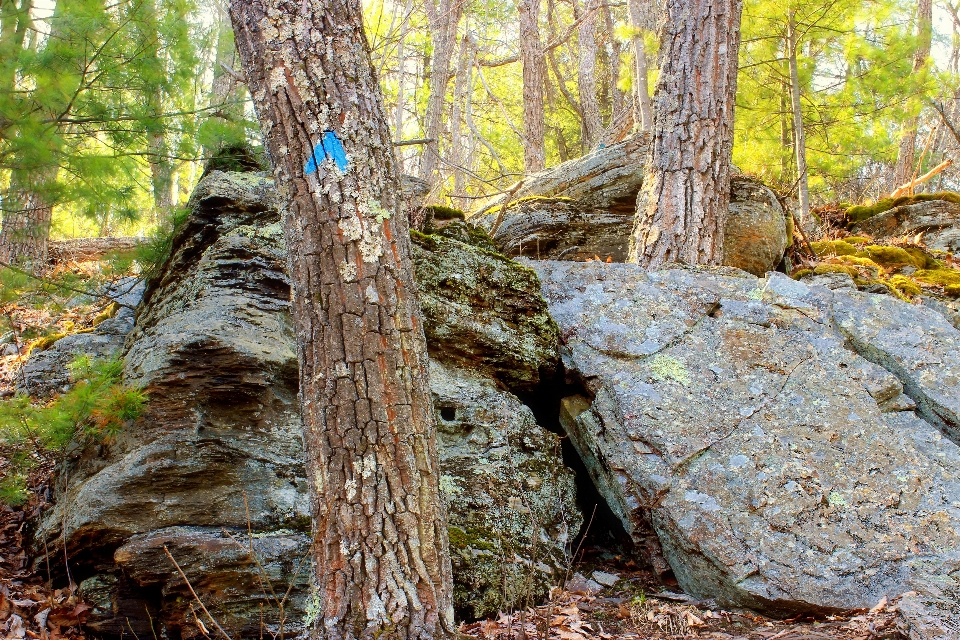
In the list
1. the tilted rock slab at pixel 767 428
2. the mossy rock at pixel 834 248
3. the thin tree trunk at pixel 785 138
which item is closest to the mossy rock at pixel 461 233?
the tilted rock slab at pixel 767 428

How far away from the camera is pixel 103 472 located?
3.57 metres

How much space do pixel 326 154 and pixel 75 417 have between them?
2.38 metres

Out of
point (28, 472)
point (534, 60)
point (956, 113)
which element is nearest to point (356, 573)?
point (28, 472)

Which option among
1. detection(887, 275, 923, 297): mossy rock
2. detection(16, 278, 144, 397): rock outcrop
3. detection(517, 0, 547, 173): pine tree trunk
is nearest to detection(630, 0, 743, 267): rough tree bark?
detection(887, 275, 923, 297): mossy rock

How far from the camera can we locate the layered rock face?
11.1ft

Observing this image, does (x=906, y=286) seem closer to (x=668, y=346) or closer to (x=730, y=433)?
(x=668, y=346)

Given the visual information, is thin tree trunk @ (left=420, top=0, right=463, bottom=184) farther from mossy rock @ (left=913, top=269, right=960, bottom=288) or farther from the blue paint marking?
the blue paint marking

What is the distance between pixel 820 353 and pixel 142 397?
4321 millimetres

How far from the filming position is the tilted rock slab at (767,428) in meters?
3.58

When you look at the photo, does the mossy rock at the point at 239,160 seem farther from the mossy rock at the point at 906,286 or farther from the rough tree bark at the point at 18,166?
the mossy rock at the point at 906,286

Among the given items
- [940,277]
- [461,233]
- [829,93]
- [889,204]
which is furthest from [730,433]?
[829,93]

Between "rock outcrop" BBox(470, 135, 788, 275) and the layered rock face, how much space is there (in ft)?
6.71

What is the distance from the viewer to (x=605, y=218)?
7.10 metres

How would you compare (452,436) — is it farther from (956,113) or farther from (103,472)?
(956,113)
